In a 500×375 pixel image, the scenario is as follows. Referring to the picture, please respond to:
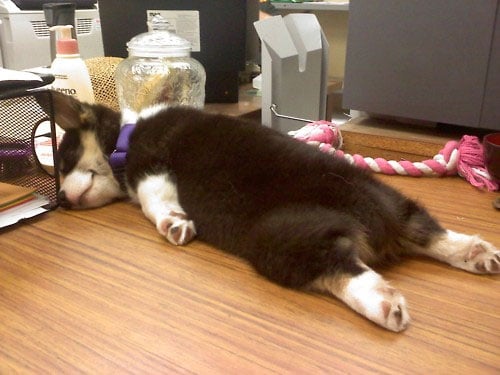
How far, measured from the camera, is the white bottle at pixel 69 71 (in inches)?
51.2

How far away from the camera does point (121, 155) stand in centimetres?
106

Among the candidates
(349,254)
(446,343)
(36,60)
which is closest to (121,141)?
(349,254)

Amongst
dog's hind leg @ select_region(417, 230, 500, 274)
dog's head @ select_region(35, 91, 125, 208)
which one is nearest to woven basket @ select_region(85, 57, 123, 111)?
dog's head @ select_region(35, 91, 125, 208)

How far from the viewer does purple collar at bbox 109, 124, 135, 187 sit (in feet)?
3.48

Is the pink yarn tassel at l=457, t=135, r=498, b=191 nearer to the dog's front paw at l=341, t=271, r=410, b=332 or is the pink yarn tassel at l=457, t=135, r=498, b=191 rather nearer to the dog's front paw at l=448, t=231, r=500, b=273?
the dog's front paw at l=448, t=231, r=500, b=273

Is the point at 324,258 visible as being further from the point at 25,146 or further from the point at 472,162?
the point at 25,146

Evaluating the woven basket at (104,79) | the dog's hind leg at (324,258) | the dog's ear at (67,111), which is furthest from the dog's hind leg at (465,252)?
the woven basket at (104,79)

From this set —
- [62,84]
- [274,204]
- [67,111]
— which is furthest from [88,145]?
[274,204]

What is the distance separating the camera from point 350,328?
0.61 metres

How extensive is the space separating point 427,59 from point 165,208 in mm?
651

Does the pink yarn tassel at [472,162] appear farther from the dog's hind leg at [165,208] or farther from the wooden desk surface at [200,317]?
the dog's hind leg at [165,208]

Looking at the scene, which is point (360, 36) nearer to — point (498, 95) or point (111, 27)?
point (498, 95)

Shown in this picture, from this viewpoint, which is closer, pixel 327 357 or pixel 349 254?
pixel 327 357

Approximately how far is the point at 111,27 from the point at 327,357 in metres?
1.43
